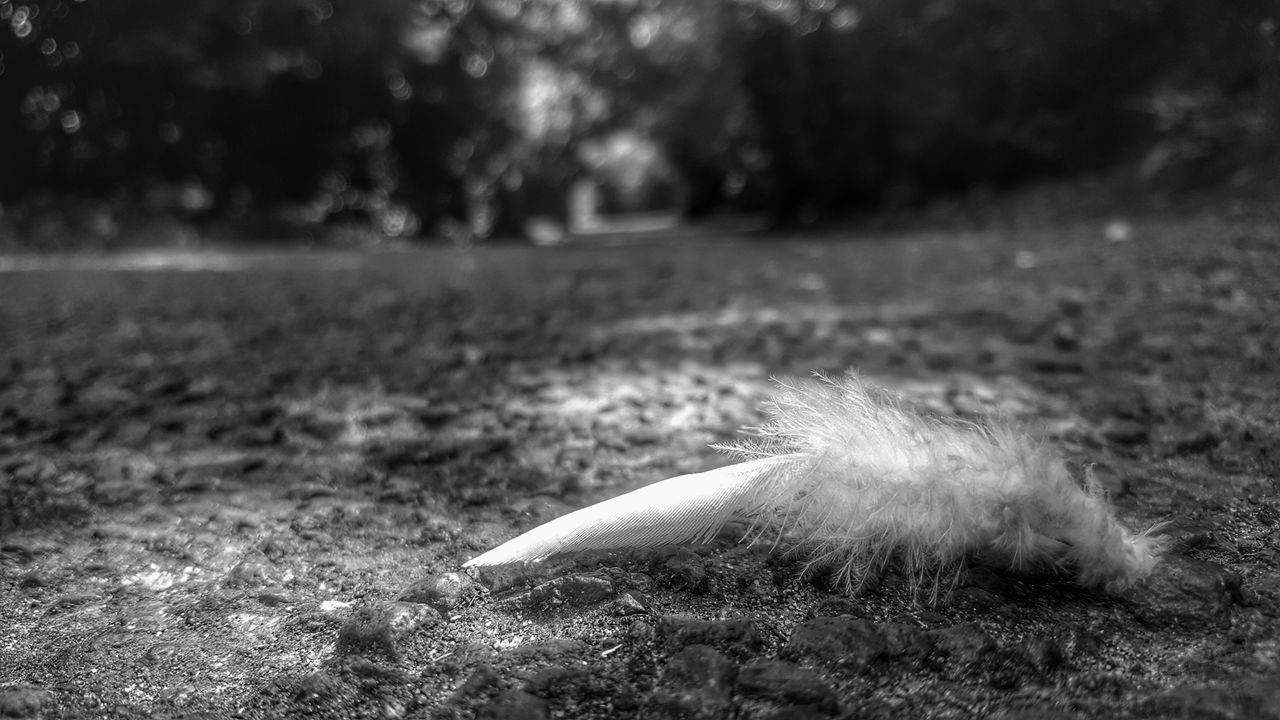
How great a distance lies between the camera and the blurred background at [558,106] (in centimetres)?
708

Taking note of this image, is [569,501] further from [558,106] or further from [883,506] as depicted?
[558,106]

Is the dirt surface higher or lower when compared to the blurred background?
lower

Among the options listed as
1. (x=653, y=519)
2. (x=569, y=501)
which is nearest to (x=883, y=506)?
(x=653, y=519)

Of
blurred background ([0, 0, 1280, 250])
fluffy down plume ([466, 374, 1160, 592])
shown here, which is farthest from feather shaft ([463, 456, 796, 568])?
blurred background ([0, 0, 1280, 250])

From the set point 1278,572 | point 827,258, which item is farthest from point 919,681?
point 827,258

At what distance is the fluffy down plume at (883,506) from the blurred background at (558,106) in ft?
17.2

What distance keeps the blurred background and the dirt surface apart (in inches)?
117

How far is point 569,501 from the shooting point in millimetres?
2023

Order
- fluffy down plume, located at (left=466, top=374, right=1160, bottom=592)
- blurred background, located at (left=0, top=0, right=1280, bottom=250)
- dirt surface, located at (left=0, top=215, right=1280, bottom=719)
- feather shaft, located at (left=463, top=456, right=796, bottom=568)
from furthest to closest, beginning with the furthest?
blurred background, located at (left=0, top=0, right=1280, bottom=250) < feather shaft, located at (left=463, top=456, right=796, bottom=568) < fluffy down plume, located at (left=466, top=374, right=1160, bottom=592) < dirt surface, located at (left=0, top=215, right=1280, bottom=719)

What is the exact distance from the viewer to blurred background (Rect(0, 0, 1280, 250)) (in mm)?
7078

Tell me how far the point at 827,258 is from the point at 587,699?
5.12 metres

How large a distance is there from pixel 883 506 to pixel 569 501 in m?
0.68

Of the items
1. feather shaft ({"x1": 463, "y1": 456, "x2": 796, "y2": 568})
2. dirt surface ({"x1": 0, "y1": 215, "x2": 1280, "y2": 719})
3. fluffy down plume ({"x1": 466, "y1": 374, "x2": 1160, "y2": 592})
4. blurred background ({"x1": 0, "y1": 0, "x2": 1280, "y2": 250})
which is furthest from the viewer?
blurred background ({"x1": 0, "y1": 0, "x2": 1280, "y2": 250})

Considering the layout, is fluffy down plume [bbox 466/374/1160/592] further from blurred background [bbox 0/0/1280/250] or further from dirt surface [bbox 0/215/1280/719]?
blurred background [bbox 0/0/1280/250]
